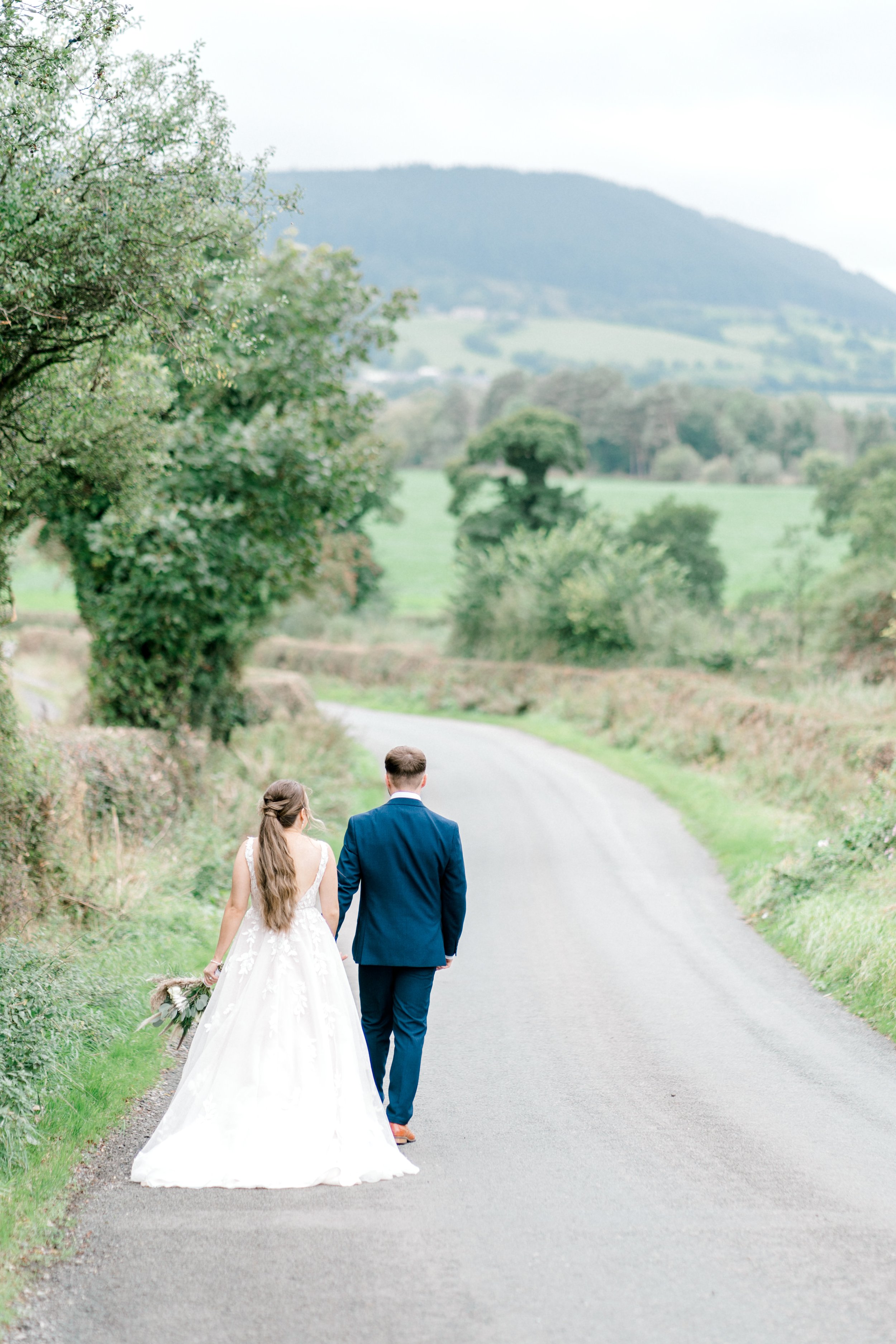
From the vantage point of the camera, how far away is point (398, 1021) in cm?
606

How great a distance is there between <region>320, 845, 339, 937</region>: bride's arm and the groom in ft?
0.23

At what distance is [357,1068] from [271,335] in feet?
48.2

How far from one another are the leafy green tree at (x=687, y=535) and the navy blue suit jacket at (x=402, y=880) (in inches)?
1993

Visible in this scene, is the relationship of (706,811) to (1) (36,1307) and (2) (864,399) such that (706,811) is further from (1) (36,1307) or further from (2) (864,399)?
(2) (864,399)

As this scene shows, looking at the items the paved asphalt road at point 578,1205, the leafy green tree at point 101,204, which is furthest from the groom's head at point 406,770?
the leafy green tree at point 101,204

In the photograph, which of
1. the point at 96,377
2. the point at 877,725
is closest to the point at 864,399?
the point at 877,725

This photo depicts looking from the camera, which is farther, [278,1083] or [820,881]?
[820,881]

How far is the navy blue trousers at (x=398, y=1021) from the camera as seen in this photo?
6.00 meters

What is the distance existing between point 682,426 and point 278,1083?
110 m

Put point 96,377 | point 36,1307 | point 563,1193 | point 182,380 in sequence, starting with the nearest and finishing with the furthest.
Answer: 1. point 36,1307
2. point 563,1193
3. point 96,377
4. point 182,380

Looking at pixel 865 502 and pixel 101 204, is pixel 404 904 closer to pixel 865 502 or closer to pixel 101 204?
pixel 101 204

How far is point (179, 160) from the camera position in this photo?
7.34 meters

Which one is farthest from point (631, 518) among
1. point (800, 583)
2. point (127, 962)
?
point (127, 962)

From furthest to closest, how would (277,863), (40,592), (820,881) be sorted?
(40,592), (820,881), (277,863)
